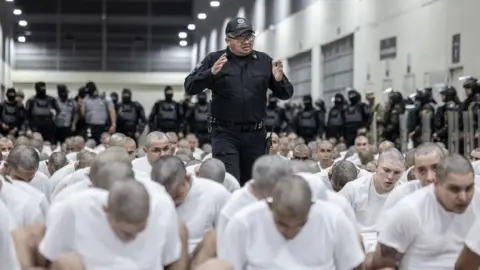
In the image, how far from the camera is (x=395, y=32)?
85.0ft

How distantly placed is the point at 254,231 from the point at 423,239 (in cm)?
121

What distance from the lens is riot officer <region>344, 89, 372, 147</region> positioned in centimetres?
2434

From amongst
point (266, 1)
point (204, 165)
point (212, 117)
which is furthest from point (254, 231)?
point (266, 1)

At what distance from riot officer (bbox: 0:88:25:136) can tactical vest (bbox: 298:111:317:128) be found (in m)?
7.20

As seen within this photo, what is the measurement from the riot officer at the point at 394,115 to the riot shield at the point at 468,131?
3932 mm

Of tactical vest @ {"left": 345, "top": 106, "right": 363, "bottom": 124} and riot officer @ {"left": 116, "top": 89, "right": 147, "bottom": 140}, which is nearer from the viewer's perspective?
tactical vest @ {"left": 345, "top": 106, "right": 363, "bottom": 124}

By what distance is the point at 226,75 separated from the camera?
9.58 meters

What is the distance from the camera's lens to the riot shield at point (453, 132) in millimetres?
18016

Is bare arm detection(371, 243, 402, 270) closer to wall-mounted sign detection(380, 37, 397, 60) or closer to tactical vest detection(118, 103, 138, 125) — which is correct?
tactical vest detection(118, 103, 138, 125)

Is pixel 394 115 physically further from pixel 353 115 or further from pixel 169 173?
pixel 169 173

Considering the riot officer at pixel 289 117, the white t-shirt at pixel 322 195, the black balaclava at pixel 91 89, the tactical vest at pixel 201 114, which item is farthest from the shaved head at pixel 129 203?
the riot officer at pixel 289 117

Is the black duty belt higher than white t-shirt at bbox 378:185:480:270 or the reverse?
higher

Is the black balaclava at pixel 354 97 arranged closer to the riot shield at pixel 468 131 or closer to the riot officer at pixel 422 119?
the riot officer at pixel 422 119

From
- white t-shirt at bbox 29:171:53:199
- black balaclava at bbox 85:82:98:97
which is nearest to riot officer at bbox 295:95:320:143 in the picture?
black balaclava at bbox 85:82:98:97
